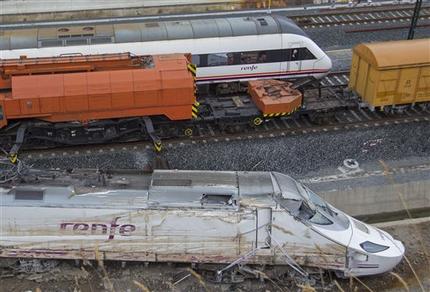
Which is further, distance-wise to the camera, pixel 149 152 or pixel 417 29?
pixel 417 29

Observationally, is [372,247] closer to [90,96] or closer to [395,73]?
[395,73]

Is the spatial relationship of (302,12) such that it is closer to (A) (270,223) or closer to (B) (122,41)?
(B) (122,41)

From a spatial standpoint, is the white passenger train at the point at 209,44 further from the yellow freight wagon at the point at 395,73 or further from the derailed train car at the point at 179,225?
the derailed train car at the point at 179,225

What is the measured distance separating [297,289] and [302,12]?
1885 centimetres

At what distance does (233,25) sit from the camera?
66.7 feet

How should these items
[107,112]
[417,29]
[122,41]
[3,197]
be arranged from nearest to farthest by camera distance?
[3,197]
[107,112]
[122,41]
[417,29]

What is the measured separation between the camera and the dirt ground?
12.8m

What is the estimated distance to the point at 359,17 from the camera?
28031 mm

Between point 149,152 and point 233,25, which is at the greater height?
point 233,25

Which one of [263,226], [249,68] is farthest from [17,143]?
[263,226]

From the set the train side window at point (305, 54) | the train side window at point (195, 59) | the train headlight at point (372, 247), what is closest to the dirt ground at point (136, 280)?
the train headlight at point (372, 247)

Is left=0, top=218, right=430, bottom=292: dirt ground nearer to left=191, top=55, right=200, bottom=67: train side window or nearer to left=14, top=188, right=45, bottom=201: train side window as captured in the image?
left=14, top=188, right=45, bottom=201: train side window

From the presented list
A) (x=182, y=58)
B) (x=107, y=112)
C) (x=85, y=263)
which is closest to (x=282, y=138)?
(x=182, y=58)

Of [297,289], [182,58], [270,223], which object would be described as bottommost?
[297,289]
